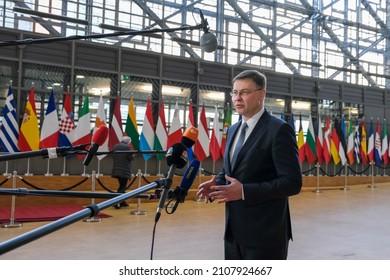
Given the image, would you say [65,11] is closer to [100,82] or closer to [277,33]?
[100,82]


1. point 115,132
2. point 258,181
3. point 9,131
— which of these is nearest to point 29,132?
point 9,131

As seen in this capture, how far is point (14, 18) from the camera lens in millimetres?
10016

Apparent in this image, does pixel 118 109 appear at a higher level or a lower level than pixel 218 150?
higher

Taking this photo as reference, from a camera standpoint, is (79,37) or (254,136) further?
(79,37)

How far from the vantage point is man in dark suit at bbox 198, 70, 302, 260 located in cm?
180

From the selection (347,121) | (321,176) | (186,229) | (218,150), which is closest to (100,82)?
(218,150)

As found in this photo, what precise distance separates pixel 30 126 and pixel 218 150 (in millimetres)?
4893

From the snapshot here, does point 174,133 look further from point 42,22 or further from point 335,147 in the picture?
point 335,147

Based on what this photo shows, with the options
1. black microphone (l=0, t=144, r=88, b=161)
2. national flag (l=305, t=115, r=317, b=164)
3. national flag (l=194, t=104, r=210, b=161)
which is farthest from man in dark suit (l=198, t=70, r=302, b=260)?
national flag (l=305, t=115, r=317, b=164)

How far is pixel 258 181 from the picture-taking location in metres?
1.91

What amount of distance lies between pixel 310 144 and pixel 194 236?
7.75m

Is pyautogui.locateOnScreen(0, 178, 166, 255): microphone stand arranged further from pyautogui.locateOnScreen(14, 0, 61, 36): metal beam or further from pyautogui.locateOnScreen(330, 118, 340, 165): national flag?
pyautogui.locateOnScreen(330, 118, 340, 165): national flag

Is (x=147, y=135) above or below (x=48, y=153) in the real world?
above

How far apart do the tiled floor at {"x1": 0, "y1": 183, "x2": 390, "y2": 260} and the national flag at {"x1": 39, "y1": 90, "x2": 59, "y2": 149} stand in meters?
2.15
